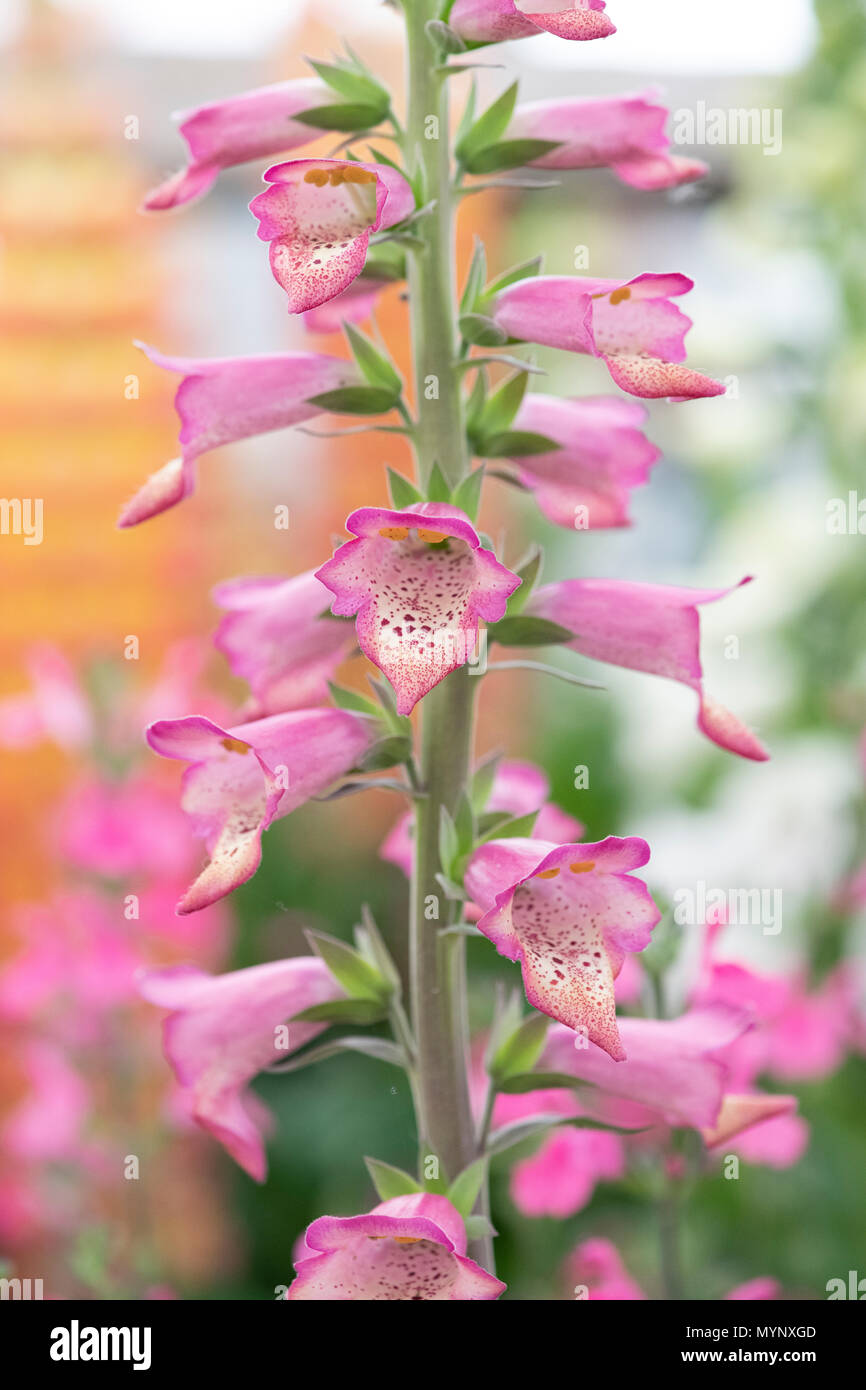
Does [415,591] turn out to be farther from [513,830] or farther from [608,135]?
[608,135]

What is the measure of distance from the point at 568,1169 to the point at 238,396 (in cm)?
44

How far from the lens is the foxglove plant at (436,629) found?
0.41m

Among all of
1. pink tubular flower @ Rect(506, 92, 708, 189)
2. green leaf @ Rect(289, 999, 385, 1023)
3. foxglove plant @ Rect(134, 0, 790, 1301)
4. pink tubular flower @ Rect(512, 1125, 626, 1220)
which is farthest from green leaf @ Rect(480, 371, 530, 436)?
pink tubular flower @ Rect(512, 1125, 626, 1220)

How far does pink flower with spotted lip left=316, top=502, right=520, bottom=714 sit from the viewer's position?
1.25 ft

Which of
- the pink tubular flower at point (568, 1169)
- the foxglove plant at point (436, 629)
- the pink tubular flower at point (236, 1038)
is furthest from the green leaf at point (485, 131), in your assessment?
the pink tubular flower at point (568, 1169)

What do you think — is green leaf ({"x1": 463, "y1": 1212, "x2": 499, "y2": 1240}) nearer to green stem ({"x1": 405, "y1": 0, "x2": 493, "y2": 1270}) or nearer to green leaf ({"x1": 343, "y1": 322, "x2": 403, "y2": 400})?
green stem ({"x1": 405, "y1": 0, "x2": 493, "y2": 1270})

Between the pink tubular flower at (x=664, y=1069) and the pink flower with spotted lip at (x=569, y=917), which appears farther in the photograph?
the pink tubular flower at (x=664, y=1069)

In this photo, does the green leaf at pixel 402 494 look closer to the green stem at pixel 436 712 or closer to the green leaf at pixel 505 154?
the green stem at pixel 436 712

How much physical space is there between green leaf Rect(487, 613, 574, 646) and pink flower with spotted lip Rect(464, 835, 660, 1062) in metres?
0.09

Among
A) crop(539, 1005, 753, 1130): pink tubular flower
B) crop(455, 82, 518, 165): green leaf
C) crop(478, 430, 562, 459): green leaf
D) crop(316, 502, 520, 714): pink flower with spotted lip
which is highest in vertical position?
crop(455, 82, 518, 165): green leaf

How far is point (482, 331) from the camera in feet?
1.56

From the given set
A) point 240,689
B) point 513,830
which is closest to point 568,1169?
point 513,830

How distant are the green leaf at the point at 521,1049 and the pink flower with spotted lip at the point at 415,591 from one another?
17cm
